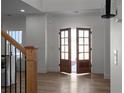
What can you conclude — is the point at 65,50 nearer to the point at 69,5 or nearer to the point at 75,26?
the point at 75,26

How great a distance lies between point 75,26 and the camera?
9.24 m

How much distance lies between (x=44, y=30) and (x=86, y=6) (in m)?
2.32

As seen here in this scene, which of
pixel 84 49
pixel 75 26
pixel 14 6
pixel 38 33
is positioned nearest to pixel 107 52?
pixel 84 49

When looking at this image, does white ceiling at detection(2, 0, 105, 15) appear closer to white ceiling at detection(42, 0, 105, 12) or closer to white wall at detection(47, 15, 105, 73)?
white ceiling at detection(42, 0, 105, 12)

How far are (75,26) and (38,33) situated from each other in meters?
1.80

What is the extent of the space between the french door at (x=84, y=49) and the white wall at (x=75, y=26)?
0.24m

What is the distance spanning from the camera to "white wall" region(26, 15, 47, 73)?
9000 mm

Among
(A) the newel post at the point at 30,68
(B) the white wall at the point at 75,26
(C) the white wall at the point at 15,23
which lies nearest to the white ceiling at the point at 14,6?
(B) the white wall at the point at 75,26

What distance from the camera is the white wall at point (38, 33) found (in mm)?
9000

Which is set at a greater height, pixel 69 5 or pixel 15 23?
pixel 69 5

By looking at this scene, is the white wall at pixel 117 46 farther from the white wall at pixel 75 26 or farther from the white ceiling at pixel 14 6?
the white wall at pixel 75 26

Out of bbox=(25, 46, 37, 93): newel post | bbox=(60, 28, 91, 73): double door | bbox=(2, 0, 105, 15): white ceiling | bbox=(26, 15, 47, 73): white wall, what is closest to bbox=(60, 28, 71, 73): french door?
bbox=(60, 28, 91, 73): double door

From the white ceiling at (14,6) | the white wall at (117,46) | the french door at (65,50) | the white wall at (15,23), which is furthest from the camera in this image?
the white wall at (15,23)

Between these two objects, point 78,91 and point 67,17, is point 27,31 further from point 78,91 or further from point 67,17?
point 78,91
